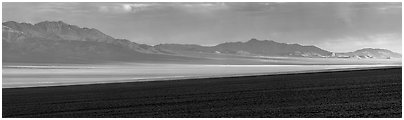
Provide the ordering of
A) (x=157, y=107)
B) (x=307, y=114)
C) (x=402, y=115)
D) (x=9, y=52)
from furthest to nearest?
(x=9, y=52), (x=157, y=107), (x=307, y=114), (x=402, y=115)

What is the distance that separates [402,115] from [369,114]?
0.84 m

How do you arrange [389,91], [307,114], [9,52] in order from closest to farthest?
[307,114], [389,91], [9,52]

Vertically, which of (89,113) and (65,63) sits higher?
(65,63)

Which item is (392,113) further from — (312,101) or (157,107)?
(157,107)

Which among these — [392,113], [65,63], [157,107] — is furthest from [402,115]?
[65,63]

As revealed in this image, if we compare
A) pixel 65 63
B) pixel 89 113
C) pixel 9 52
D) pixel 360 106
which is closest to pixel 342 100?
pixel 360 106

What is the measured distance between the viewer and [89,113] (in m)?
19.7

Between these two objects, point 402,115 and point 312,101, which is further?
point 312,101

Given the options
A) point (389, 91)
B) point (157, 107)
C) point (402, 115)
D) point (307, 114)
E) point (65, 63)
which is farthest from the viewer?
point (65, 63)

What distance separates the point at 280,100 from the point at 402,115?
266 inches

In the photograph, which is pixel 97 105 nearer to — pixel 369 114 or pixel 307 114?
pixel 307 114

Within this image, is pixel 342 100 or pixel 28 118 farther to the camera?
pixel 342 100

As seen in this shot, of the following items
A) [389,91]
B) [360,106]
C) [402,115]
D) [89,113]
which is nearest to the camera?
[402,115]

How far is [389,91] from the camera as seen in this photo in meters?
22.9
